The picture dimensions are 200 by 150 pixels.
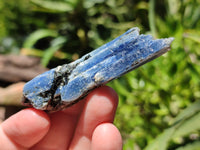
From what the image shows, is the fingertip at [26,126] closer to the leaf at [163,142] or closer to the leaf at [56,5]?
the leaf at [163,142]

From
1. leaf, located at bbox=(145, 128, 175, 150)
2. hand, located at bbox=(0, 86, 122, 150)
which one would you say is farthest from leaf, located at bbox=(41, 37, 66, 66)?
leaf, located at bbox=(145, 128, 175, 150)

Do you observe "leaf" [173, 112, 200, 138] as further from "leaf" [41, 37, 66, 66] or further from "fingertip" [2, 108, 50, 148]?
"leaf" [41, 37, 66, 66]

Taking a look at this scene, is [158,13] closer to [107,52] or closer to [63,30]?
[63,30]

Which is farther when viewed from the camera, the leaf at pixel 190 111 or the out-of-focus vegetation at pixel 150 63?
the out-of-focus vegetation at pixel 150 63

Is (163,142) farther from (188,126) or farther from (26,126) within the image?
(26,126)

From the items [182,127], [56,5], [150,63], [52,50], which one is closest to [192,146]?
[182,127]

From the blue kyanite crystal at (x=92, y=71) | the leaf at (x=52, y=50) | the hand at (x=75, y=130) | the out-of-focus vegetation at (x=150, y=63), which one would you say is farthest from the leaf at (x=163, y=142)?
the leaf at (x=52, y=50)

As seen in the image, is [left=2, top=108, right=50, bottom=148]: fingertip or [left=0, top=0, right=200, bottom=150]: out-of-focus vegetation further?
[left=0, top=0, right=200, bottom=150]: out-of-focus vegetation
